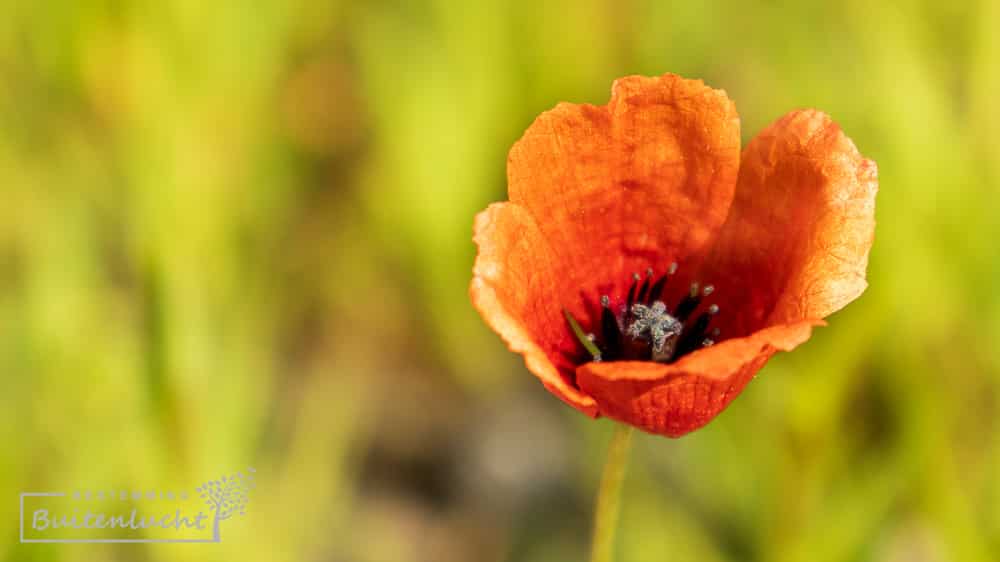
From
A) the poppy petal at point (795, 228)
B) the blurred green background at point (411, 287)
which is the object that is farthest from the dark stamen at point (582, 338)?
the blurred green background at point (411, 287)

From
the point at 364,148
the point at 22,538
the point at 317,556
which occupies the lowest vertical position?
the point at 317,556

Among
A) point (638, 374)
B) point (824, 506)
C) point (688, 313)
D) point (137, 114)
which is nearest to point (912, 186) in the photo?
point (824, 506)

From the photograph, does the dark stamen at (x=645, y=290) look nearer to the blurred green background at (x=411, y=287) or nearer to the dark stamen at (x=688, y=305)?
the dark stamen at (x=688, y=305)

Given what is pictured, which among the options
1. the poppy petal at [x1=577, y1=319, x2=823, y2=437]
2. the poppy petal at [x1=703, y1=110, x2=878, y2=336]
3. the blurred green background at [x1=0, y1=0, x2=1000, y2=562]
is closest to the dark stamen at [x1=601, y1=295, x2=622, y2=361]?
the poppy petal at [x1=703, y1=110, x2=878, y2=336]

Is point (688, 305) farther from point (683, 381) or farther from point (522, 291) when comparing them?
point (683, 381)

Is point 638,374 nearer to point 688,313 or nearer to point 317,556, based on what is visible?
point 688,313

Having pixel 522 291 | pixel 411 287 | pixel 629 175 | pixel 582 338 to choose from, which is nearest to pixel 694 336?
pixel 582 338

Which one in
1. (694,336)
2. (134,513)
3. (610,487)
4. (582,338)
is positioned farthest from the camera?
(134,513)
